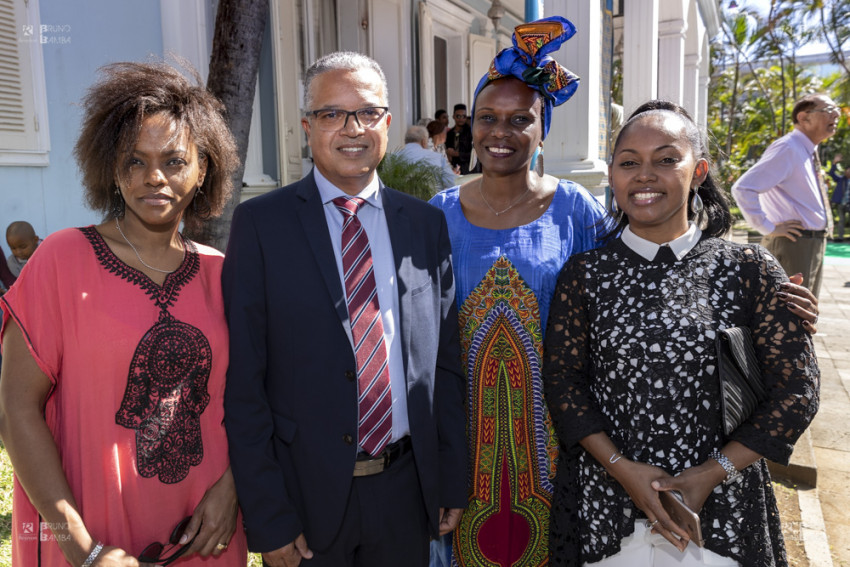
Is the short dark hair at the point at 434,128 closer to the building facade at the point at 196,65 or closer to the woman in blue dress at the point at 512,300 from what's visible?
the building facade at the point at 196,65

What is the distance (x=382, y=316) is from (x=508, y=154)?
80 cm

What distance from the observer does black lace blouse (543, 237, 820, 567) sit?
6.02 ft

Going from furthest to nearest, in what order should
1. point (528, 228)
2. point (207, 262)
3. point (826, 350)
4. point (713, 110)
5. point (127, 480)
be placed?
point (713, 110), point (826, 350), point (528, 228), point (207, 262), point (127, 480)

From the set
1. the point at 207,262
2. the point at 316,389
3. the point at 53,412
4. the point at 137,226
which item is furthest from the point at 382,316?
the point at 53,412

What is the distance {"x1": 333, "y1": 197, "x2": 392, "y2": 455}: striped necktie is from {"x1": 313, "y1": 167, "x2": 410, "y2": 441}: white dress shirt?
22 millimetres

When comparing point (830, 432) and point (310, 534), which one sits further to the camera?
point (830, 432)

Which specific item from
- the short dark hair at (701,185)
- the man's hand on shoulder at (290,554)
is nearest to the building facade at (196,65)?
the short dark hair at (701,185)

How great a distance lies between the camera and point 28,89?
5082mm

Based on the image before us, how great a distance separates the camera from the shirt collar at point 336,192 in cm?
199

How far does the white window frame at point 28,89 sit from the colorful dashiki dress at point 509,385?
425 cm

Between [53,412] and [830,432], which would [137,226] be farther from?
[830,432]

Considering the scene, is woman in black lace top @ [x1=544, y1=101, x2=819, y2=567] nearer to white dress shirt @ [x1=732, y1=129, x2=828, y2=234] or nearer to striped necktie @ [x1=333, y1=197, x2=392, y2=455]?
striped necktie @ [x1=333, y1=197, x2=392, y2=455]

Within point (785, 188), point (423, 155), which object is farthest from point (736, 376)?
A: point (423, 155)

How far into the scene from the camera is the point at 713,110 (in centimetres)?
2533
